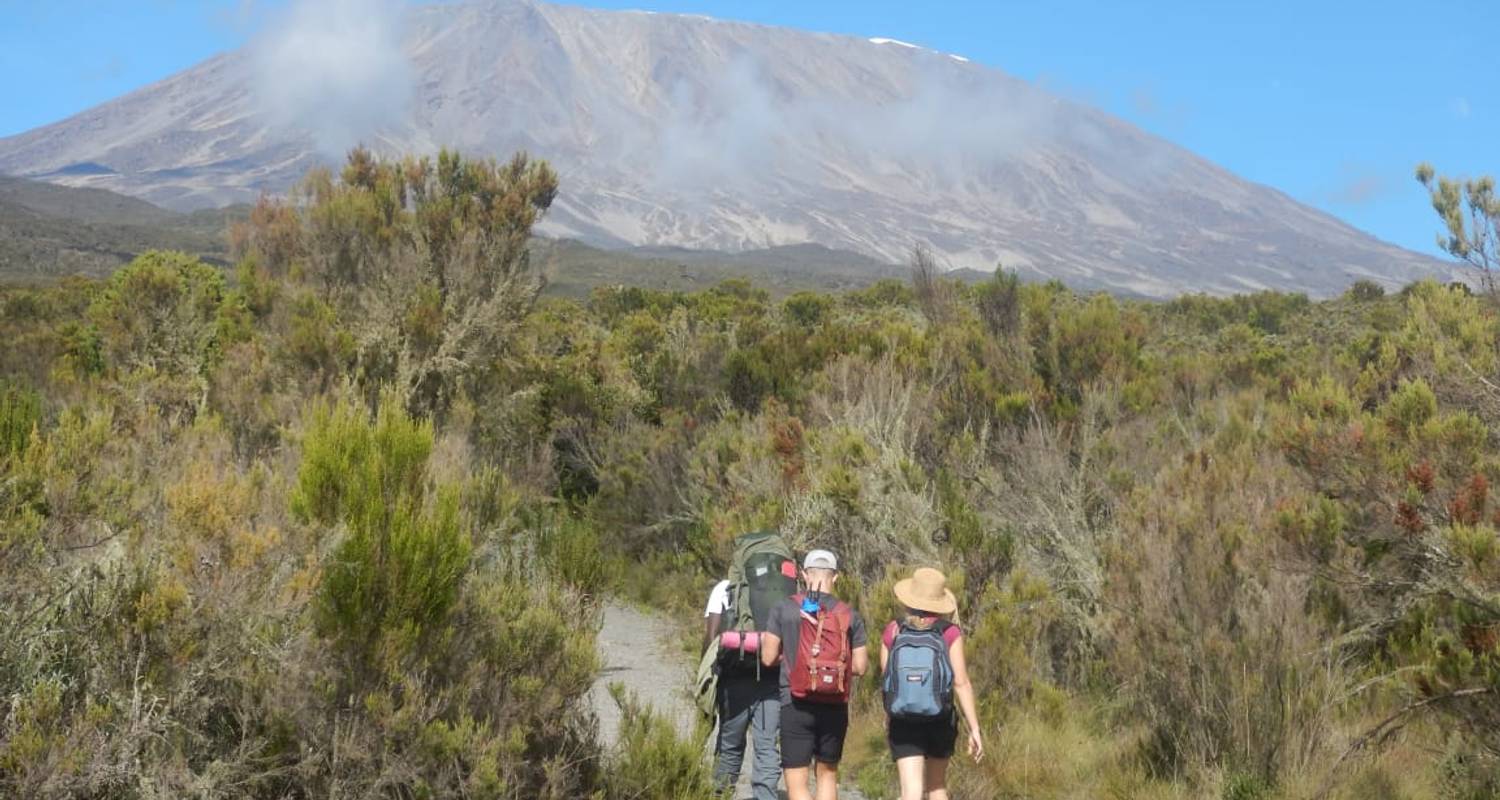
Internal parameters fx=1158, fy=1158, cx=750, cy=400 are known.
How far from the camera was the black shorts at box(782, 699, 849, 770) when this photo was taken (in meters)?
4.39

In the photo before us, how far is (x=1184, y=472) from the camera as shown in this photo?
620cm

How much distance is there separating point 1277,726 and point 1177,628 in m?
0.54

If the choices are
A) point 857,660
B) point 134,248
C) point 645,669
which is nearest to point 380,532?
point 857,660

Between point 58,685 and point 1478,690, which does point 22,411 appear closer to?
point 58,685

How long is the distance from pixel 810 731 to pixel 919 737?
0.41 m

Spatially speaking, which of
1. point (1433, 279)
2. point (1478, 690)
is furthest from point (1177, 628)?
point (1433, 279)

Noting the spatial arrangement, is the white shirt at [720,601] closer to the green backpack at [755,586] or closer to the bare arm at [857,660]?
the green backpack at [755,586]

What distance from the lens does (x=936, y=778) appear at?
4.42 m

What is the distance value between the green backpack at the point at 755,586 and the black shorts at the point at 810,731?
319 millimetres

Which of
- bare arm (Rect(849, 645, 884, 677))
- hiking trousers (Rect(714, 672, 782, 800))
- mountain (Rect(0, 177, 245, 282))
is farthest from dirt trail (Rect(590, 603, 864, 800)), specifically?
mountain (Rect(0, 177, 245, 282))

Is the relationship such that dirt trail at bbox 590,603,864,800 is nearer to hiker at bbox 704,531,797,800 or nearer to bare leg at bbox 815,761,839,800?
hiker at bbox 704,531,797,800

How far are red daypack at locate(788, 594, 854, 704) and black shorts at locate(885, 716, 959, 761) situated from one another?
0.25 metres

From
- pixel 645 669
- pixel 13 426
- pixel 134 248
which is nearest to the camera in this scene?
pixel 13 426

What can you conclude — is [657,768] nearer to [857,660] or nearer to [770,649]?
[770,649]
